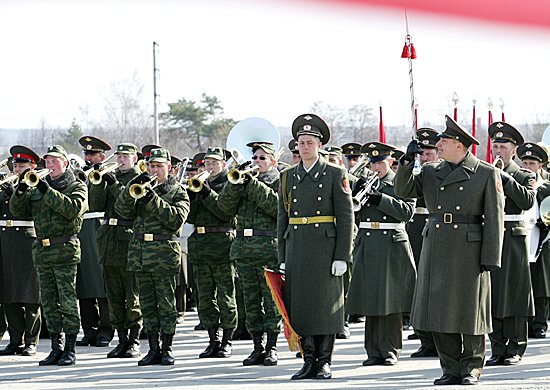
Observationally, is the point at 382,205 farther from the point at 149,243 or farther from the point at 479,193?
the point at 149,243

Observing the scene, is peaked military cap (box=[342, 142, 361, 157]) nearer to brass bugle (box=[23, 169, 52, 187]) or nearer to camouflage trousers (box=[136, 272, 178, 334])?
camouflage trousers (box=[136, 272, 178, 334])

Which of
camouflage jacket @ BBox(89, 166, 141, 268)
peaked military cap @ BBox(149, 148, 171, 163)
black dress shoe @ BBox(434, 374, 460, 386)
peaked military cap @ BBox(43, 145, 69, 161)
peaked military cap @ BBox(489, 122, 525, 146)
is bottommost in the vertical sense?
black dress shoe @ BBox(434, 374, 460, 386)

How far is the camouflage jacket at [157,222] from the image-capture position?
862 cm

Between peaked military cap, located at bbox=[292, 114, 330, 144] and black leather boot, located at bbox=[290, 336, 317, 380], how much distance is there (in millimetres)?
1682

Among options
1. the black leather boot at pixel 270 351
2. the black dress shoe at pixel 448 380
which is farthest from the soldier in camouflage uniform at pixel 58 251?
the black dress shoe at pixel 448 380

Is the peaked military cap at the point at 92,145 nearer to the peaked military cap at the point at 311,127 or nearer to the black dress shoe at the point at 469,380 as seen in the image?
the peaked military cap at the point at 311,127

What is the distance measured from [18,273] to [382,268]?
13.5ft

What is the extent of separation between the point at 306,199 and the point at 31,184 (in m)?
2.88

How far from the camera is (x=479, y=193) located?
675 cm

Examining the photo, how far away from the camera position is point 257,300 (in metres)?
8.67

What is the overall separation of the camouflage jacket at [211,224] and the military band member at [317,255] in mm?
1957

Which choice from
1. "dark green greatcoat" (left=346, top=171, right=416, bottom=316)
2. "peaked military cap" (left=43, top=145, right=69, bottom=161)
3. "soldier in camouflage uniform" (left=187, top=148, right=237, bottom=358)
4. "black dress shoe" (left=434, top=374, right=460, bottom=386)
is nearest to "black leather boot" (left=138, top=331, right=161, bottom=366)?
"soldier in camouflage uniform" (left=187, top=148, right=237, bottom=358)

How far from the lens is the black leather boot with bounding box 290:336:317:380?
7.39m

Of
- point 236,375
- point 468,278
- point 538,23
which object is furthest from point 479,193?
point 538,23
